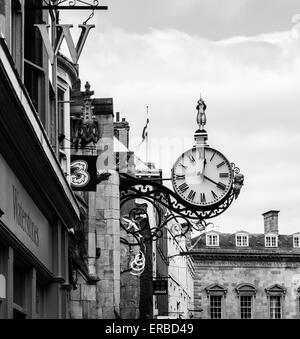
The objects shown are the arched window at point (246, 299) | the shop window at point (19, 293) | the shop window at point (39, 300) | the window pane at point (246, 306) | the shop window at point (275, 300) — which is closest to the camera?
the shop window at point (19, 293)

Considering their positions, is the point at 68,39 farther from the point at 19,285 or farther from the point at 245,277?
the point at 245,277

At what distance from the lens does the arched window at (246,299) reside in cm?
10750

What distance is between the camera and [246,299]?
10856 cm

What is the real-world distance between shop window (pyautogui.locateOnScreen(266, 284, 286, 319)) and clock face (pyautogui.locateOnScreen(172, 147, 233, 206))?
8398cm

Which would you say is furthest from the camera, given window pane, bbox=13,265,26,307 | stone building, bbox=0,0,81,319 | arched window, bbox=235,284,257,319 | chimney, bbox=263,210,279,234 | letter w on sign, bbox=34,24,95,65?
chimney, bbox=263,210,279,234

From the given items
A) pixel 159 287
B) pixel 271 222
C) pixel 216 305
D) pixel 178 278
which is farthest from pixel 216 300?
pixel 159 287

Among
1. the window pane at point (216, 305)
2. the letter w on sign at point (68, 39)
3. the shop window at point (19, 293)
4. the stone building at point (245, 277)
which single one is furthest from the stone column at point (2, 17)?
the window pane at point (216, 305)

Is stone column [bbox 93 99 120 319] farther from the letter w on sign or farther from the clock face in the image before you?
the letter w on sign

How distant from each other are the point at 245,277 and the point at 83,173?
88862 millimetres

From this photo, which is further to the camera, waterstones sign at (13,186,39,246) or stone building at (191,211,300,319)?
stone building at (191,211,300,319)

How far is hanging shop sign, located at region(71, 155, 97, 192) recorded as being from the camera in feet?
66.5

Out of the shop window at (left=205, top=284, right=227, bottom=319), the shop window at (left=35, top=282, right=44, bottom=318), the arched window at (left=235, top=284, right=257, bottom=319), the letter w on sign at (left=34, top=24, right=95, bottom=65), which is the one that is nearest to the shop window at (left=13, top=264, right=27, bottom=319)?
the shop window at (left=35, top=282, right=44, bottom=318)

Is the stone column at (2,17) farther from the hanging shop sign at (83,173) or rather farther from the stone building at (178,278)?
the stone building at (178,278)
